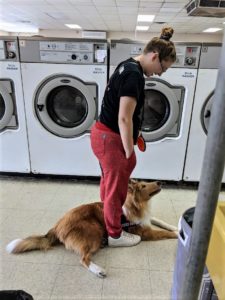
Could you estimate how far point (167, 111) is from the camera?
7.43 feet

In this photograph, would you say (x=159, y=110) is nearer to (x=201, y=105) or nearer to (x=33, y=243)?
(x=201, y=105)

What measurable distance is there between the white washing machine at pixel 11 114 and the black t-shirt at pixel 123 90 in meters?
1.12

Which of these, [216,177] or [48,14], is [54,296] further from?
[48,14]

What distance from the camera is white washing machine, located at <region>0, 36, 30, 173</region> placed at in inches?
86.6

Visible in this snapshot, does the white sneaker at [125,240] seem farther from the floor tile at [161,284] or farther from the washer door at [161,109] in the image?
the washer door at [161,109]

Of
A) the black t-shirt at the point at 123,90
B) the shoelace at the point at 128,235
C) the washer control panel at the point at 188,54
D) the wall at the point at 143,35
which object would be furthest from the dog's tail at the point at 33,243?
the wall at the point at 143,35

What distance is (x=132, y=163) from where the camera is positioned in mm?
1558

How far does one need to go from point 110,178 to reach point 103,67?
41.8 inches

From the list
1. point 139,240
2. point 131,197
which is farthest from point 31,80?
point 139,240

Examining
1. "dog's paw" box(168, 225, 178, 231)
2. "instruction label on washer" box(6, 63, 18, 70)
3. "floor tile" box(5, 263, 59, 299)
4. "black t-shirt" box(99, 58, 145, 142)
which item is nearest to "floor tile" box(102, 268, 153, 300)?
"floor tile" box(5, 263, 59, 299)

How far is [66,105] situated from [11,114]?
49 centimetres

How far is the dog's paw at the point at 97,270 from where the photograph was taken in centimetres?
143

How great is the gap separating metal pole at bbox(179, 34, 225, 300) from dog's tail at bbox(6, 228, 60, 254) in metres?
1.16

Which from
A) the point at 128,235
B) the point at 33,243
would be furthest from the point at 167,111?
the point at 33,243
